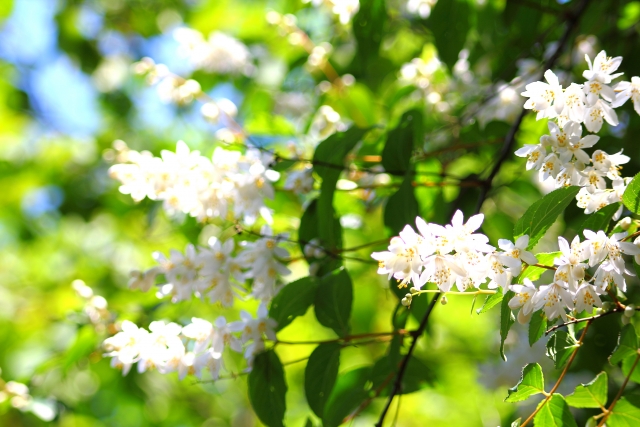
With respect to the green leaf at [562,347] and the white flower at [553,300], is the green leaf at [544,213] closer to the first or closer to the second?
the white flower at [553,300]

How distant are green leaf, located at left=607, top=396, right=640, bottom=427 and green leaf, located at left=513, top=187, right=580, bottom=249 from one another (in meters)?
0.32

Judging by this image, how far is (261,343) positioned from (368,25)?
0.92 m

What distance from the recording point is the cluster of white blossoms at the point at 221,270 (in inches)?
56.9

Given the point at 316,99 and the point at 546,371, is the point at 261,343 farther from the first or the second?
the point at 316,99

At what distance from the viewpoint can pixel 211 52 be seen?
2.64m

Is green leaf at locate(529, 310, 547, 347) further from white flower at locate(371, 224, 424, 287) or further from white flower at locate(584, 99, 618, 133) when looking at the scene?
white flower at locate(584, 99, 618, 133)

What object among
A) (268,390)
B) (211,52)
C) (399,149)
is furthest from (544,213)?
(211,52)

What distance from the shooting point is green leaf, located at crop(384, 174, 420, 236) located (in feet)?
4.44

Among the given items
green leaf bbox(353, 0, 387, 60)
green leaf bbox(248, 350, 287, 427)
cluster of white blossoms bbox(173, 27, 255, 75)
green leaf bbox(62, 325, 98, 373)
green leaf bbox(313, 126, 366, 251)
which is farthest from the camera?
cluster of white blossoms bbox(173, 27, 255, 75)

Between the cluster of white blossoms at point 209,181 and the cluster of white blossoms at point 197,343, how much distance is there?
292mm

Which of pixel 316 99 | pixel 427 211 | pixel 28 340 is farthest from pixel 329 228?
pixel 28 340

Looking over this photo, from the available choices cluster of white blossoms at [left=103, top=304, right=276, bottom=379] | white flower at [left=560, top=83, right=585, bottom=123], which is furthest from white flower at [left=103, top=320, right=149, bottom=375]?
white flower at [left=560, top=83, right=585, bottom=123]

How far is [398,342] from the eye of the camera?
1.31 metres

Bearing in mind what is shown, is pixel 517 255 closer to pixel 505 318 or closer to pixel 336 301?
pixel 505 318
